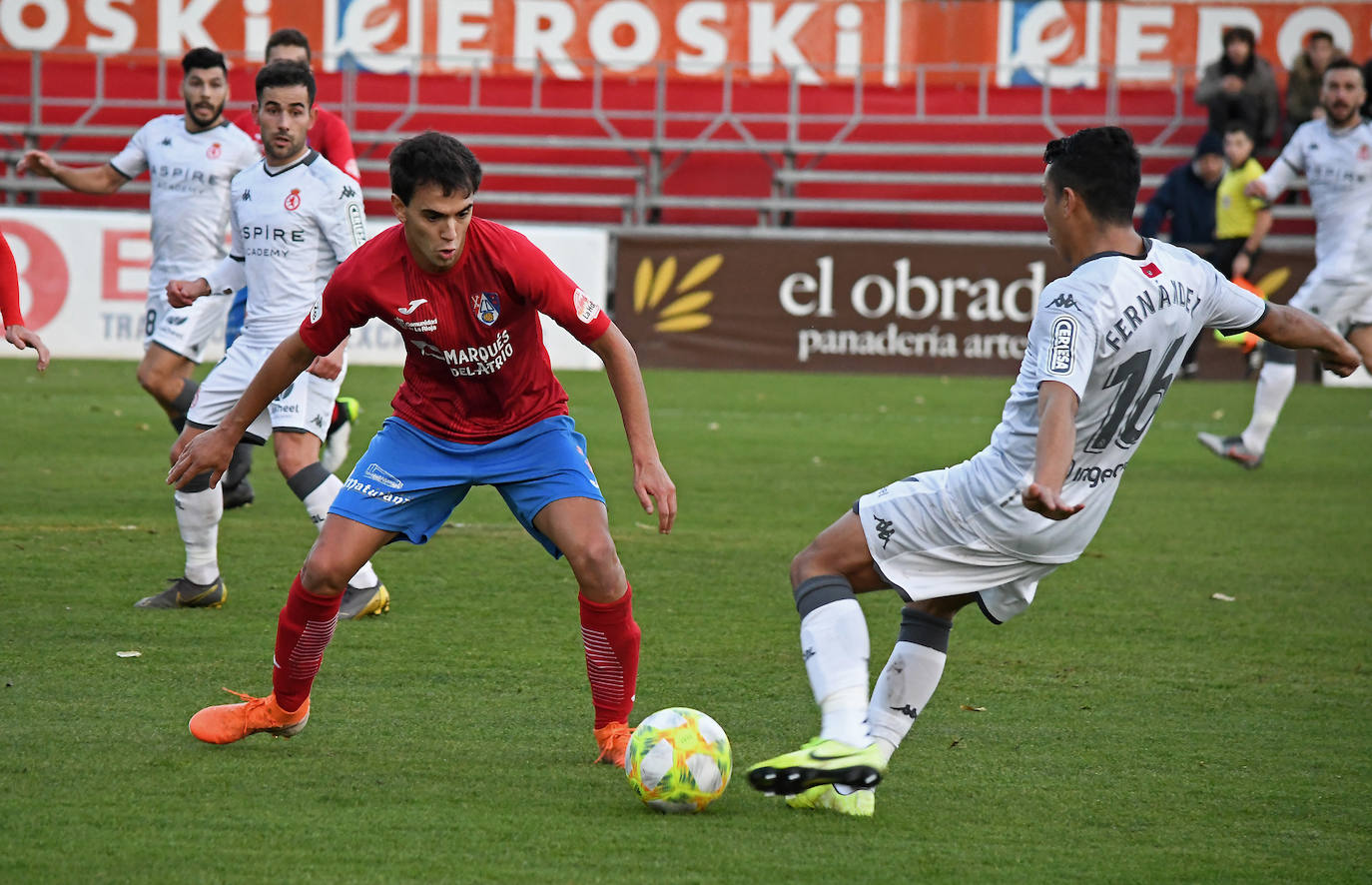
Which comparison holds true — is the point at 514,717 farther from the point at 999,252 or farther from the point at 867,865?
the point at 999,252

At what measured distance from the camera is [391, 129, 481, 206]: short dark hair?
13.7ft

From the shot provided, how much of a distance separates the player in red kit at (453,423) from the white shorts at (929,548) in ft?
1.83

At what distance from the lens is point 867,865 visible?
12.4 ft

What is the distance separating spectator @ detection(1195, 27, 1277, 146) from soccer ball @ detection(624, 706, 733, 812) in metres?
15.8

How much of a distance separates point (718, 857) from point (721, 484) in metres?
6.56

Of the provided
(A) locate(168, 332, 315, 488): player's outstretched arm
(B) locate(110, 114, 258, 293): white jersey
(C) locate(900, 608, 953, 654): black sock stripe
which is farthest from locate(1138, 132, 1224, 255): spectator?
(A) locate(168, 332, 315, 488): player's outstretched arm

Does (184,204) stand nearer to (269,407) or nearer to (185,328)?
(185,328)

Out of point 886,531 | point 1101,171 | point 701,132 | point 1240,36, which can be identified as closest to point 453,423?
point 886,531

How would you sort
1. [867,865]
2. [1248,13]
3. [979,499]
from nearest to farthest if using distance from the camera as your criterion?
[867,865]
[979,499]
[1248,13]

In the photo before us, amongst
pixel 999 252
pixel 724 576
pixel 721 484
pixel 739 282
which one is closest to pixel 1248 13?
pixel 999 252

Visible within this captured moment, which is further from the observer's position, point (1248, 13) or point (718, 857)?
point (1248, 13)

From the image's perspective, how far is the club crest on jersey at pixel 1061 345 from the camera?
12.4ft

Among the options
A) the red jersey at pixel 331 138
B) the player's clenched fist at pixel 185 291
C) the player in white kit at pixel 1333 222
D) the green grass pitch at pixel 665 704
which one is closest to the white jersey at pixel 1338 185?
the player in white kit at pixel 1333 222

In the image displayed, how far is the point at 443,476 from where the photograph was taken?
4.55m
